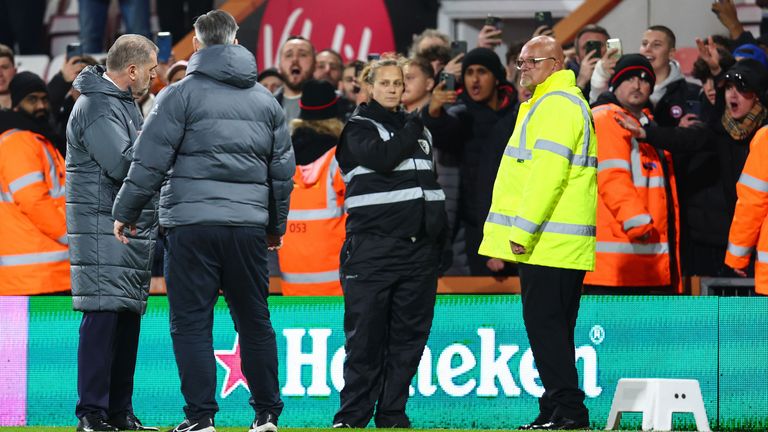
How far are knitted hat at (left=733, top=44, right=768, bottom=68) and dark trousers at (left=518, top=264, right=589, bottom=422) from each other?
3.41m

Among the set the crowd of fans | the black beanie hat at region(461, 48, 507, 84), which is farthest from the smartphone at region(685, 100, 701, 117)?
the black beanie hat at region(461, 48, 507, 84)

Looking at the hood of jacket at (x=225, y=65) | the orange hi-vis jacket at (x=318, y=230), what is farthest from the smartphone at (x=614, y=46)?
the hood of jacket at (x=225, y=65)

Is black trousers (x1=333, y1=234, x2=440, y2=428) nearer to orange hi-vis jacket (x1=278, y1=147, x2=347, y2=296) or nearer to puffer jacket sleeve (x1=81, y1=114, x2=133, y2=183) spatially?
orange hi-vis jacket (x1=278, y1=147, x2=347, y2=296)

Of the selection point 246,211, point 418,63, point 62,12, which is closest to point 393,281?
point 246,211

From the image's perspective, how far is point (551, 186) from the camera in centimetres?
793

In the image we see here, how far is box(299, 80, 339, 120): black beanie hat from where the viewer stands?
A: 10344mm

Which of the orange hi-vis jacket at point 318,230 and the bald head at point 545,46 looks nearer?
the bald head at point 545,46

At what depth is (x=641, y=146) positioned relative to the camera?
32.3 ft

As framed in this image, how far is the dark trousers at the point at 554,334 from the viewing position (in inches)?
316

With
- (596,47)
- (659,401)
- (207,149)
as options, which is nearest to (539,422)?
(659,401)

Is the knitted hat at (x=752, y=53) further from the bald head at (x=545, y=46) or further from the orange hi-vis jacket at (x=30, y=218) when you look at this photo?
the orange hi-vis jacket at (x=30, y=218)

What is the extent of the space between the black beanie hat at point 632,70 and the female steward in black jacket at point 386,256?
5.89 ft

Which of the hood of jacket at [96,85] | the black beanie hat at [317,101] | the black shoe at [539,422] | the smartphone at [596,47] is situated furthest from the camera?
the smartphone at [596,47]

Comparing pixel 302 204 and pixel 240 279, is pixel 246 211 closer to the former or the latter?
pixel 240 279
